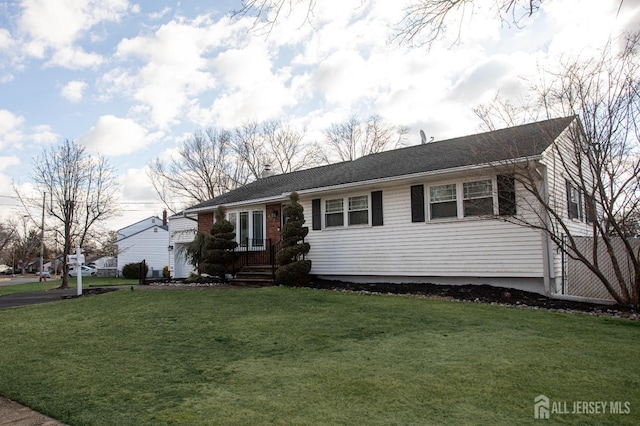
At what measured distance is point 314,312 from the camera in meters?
7.87

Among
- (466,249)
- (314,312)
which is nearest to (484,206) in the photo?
(466,249)

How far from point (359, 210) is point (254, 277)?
4.15 m

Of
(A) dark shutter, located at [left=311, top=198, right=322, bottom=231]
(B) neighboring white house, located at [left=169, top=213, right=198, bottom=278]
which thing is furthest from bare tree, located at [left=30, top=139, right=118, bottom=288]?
(A) dark shutter, located at [left=311, top=198, right=322, bottom=231]

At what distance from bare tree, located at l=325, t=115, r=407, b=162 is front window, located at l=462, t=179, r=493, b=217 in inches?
915

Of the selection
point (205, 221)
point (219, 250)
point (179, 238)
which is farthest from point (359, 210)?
point (179, 238)

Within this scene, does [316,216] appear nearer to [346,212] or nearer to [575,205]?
[346,212]

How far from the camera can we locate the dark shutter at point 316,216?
47.0 ft

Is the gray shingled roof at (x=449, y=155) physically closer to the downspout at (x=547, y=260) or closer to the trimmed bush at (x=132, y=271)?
the downspout at (x=547, y=260)

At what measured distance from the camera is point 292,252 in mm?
12617

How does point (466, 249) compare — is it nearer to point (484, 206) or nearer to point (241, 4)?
point (484, 206)

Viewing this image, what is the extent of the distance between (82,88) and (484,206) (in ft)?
40.4

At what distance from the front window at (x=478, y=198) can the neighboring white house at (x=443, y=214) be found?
2 centimetres

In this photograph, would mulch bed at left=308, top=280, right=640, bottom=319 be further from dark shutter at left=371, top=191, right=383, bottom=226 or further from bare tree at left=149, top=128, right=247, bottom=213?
bare tree at left=149, top=128, right=247, bottom=213

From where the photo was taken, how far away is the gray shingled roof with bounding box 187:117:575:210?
10229 millimetres
